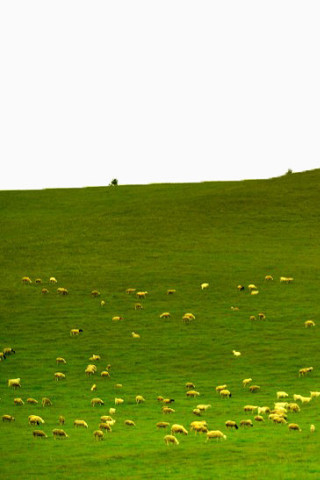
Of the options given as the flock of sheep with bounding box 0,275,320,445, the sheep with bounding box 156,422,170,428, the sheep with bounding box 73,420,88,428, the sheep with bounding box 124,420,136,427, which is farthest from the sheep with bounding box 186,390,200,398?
the sheep with bounding box 73,420,88,428

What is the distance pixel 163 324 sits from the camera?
39.8 m

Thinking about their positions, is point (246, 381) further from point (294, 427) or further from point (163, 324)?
point (163, 324)

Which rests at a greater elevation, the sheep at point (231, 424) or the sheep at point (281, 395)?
the sheep at point (281, 395)

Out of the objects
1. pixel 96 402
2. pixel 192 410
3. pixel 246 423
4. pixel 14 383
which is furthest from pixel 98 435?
pixel 14 383

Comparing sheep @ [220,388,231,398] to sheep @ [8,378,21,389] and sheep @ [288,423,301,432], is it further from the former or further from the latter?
sheep @ [8,378,21,389]

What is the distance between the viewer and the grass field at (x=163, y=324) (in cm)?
2148

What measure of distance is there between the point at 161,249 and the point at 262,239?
21.9 feet

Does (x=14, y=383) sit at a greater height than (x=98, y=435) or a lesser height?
greater

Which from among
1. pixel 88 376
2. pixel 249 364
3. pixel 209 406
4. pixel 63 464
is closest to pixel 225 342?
pixel 249 364

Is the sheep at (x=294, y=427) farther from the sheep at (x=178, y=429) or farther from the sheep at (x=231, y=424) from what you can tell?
the sheep at (x=178, y=429)

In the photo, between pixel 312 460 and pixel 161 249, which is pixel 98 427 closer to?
pixel 312 460

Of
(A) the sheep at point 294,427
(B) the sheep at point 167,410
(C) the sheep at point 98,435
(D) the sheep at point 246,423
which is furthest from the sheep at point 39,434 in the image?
(A) the sheep at point 294,427

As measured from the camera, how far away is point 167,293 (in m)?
45.0

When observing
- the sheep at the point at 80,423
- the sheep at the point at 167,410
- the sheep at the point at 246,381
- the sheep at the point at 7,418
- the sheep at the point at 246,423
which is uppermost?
the sheep at the point at 246,381
